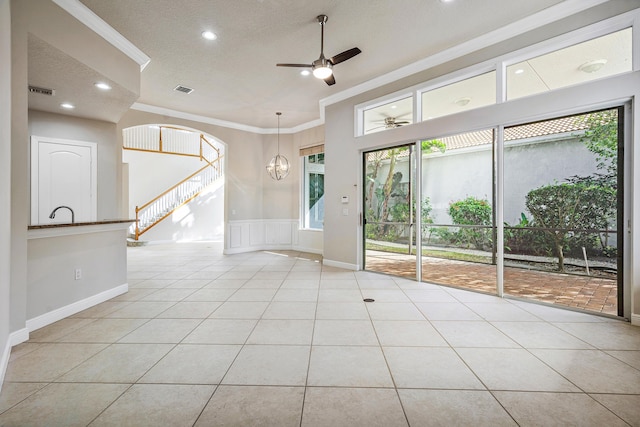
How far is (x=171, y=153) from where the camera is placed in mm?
11008

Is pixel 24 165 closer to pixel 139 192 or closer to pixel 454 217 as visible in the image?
pixel 454 217

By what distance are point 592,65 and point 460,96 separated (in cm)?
A: 142

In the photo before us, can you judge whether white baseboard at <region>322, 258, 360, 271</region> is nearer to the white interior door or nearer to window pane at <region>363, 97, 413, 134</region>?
window pane at <region>363, 97, 413, 134</region>

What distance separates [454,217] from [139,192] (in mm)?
10858

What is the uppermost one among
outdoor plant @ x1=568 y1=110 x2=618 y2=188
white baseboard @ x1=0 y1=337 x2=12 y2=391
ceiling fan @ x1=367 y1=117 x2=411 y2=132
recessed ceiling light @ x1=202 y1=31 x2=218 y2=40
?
recessed ceiling light @ x1=202 y1=31 x2=218 y2=40

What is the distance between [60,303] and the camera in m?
3.10

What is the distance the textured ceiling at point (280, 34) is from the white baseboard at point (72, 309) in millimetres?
3385

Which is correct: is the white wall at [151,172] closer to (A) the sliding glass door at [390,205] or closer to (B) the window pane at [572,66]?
(A) the sliding glass door at [390,205]

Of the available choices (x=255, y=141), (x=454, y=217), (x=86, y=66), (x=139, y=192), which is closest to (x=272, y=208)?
(x=255, y=141)

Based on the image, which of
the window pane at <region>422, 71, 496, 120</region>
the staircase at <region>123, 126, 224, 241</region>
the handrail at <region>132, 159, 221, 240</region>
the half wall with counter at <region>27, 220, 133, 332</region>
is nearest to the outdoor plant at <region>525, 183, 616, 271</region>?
the window pane at <region>422, 71, 496, 120</region>

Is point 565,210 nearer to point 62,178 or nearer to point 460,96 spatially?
point 460,96

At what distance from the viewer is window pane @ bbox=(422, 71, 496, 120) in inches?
152

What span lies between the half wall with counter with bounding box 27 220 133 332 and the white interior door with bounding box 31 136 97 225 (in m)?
1.81

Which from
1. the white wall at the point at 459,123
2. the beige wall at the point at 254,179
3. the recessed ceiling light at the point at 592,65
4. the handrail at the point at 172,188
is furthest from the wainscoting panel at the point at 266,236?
the recessed ceiling light at the point at 592,65
